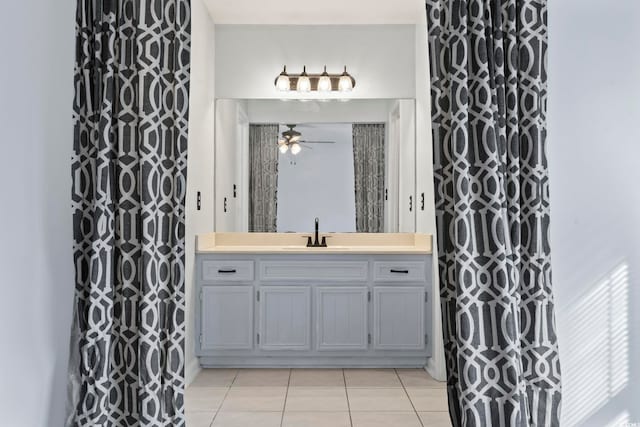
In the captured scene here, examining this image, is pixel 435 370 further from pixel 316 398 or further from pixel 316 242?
pixel 316 242

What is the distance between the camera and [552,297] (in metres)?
1.92

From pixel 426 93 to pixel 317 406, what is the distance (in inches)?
97.6

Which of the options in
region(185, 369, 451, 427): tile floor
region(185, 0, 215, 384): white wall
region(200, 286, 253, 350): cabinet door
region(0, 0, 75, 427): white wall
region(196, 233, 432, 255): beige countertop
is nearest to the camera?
region(0, 0, 75, 427): white wall

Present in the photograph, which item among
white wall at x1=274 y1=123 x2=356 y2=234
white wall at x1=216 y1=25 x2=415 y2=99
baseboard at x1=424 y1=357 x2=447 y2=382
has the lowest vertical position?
baseboard at x1=424 y1=357 x2=447 y2=382

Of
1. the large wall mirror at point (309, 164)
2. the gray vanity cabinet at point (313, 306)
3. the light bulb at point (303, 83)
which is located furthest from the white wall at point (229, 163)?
the gray vanity cabinet at point (313, 306)

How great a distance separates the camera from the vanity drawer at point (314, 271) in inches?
161

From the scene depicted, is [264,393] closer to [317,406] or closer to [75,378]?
[317,406]

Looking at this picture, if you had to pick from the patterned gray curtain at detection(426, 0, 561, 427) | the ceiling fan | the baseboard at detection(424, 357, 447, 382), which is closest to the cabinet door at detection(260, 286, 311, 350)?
the baseboard at detection(424, 357, 447, 382)

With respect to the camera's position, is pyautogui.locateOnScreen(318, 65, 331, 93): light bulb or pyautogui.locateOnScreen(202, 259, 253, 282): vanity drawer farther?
pyautogui.locateOnScreen(318, 65, 331, 93): light bulb

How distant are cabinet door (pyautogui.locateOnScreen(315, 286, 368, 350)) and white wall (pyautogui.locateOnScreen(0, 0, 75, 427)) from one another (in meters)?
2.30

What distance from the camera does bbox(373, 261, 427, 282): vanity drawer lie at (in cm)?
407

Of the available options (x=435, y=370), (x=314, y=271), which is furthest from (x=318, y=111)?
(x=435, y=370)

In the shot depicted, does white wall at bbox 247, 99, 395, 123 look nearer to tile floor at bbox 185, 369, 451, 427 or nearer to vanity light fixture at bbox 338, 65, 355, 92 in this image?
vanity light fixture at bbox 338, 65, 355, 92

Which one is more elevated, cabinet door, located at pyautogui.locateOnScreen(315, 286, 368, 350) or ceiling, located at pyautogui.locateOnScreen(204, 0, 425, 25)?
ceiling, located at pyautogui.locateOnScreen(204, 0, 425, 25)
